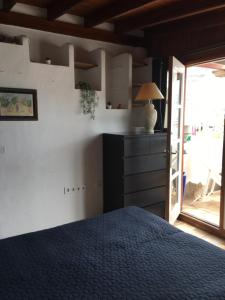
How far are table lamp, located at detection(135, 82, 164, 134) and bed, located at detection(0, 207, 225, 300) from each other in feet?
5.59

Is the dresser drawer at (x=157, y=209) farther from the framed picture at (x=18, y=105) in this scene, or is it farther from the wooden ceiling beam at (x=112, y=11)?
the wooden ceiling beam at (x=112, y=11)

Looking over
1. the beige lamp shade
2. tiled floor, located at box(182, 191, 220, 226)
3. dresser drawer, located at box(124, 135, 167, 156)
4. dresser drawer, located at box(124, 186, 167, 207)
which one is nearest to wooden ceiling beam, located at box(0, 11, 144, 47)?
the beige lamp shade

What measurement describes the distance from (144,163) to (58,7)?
1944 mm

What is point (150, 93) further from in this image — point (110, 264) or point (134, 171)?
point (110, 264)

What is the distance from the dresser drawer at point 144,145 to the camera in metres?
3.04

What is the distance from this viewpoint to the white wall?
9.20ft

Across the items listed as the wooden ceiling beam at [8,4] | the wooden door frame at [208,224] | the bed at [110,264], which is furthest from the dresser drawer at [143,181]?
the wooden ceiling beam at [8,4]

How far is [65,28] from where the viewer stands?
3.10 m

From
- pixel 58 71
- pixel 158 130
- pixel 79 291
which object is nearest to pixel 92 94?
pixel 58 71

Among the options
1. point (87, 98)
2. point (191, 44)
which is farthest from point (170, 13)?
point (87, 98)

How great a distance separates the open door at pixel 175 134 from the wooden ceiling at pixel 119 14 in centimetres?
49

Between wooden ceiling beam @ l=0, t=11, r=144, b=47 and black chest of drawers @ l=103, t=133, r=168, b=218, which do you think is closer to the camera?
wooden ceiling beam @ l=0, t=11, r=144, b=47

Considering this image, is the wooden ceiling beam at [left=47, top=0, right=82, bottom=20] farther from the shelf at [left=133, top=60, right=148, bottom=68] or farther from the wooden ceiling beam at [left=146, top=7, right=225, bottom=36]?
the wooden ceiling beam at [left=146, top=7, right=225, bottom=36]

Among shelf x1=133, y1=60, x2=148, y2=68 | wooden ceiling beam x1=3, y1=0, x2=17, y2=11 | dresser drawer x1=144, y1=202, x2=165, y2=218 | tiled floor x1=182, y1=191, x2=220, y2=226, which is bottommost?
tiled floor x1=182, y1=191, x2=220, y2=226
